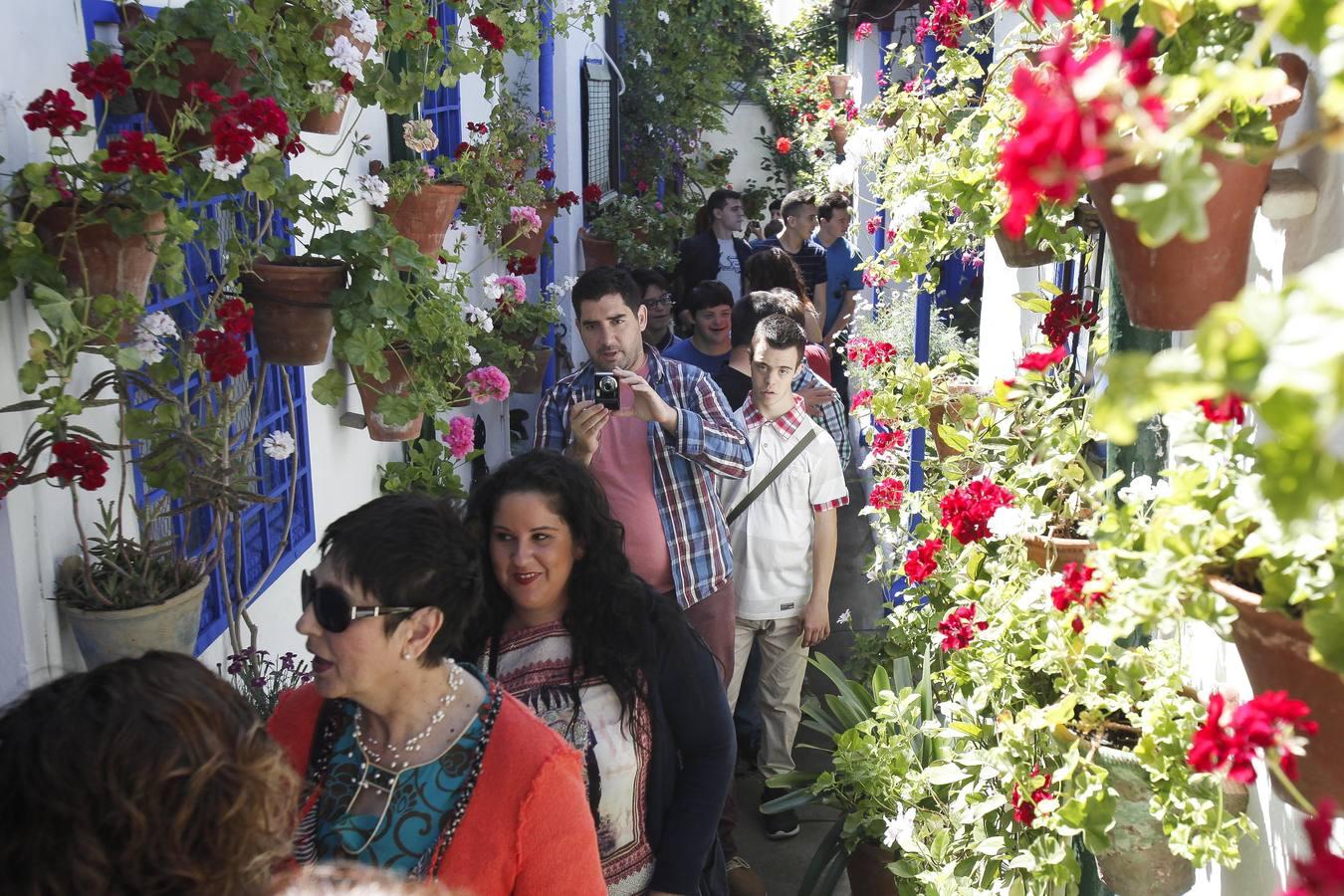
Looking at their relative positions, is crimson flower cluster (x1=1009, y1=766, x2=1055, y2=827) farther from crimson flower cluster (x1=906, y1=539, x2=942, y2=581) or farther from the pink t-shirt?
the pink t-shirt

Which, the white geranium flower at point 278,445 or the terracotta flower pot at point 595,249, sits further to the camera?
the terracotta flower pot at point 595,249

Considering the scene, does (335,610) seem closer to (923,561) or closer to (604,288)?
(923,561)

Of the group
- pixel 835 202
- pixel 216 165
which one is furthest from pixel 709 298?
pixel 216 165

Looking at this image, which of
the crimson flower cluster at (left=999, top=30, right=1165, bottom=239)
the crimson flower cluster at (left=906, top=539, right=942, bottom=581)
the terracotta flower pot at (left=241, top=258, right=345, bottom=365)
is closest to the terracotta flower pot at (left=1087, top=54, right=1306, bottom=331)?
the crimson flower cluster at (left=999, top=30, right=1165, bottom=239)

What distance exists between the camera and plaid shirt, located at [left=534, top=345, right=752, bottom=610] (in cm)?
387

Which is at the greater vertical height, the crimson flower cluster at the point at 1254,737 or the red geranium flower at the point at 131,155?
the red geranium flower at the point at 131,155

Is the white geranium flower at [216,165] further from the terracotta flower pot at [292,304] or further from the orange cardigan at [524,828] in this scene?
the orange cardigan at [524,828]

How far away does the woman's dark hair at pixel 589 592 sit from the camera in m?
2.58

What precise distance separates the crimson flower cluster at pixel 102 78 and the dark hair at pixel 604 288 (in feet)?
6.41

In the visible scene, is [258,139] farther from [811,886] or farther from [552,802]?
[811,886]

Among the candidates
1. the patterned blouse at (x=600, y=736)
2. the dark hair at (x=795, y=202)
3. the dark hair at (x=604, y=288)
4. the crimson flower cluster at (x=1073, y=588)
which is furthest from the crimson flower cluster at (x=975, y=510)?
the dark hair at (x=795, y=202)

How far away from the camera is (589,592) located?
8.77 ft

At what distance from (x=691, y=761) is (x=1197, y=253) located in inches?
63.7

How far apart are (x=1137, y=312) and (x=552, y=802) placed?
3.95 ft
